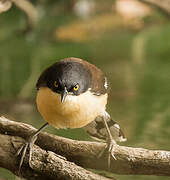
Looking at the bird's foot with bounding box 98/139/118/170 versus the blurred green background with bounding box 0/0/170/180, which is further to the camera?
the blurred green background with bounding box 0/0/170/180

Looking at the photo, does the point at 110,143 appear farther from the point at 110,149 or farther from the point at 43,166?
the point at 43,166

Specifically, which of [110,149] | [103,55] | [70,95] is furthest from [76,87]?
[103,55]

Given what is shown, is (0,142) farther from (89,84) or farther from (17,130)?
(89,84)

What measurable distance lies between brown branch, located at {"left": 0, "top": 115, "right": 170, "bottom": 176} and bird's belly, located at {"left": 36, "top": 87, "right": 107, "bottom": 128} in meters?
0.10

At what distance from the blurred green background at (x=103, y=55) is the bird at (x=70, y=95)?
8.9 inches

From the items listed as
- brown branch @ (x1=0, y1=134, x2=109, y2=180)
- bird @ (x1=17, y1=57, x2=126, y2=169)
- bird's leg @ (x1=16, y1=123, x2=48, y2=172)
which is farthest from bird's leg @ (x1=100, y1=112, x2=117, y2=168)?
bird's leg @ (x1=16, y1=123, x2=48, y2=172)

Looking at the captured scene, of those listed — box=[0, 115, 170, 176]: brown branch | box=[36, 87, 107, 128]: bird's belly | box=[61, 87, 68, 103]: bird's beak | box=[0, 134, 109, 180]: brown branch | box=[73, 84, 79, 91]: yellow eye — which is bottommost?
box=[0, 134, 109, 180]: brown branch

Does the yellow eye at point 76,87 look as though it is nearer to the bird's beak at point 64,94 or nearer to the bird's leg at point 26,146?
the bird's beak at point 64,94

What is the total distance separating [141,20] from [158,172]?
471cm

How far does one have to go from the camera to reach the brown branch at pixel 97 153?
69.1 inches

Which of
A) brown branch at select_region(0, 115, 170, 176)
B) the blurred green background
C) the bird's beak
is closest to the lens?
the bird's beak

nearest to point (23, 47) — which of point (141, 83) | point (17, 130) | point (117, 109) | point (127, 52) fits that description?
point (127, 52)

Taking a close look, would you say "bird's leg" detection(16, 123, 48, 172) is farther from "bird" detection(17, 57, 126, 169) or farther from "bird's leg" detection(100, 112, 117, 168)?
"bird's leg" detection(100, 112, 117, 168)

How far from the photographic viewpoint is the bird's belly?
1716 mm
